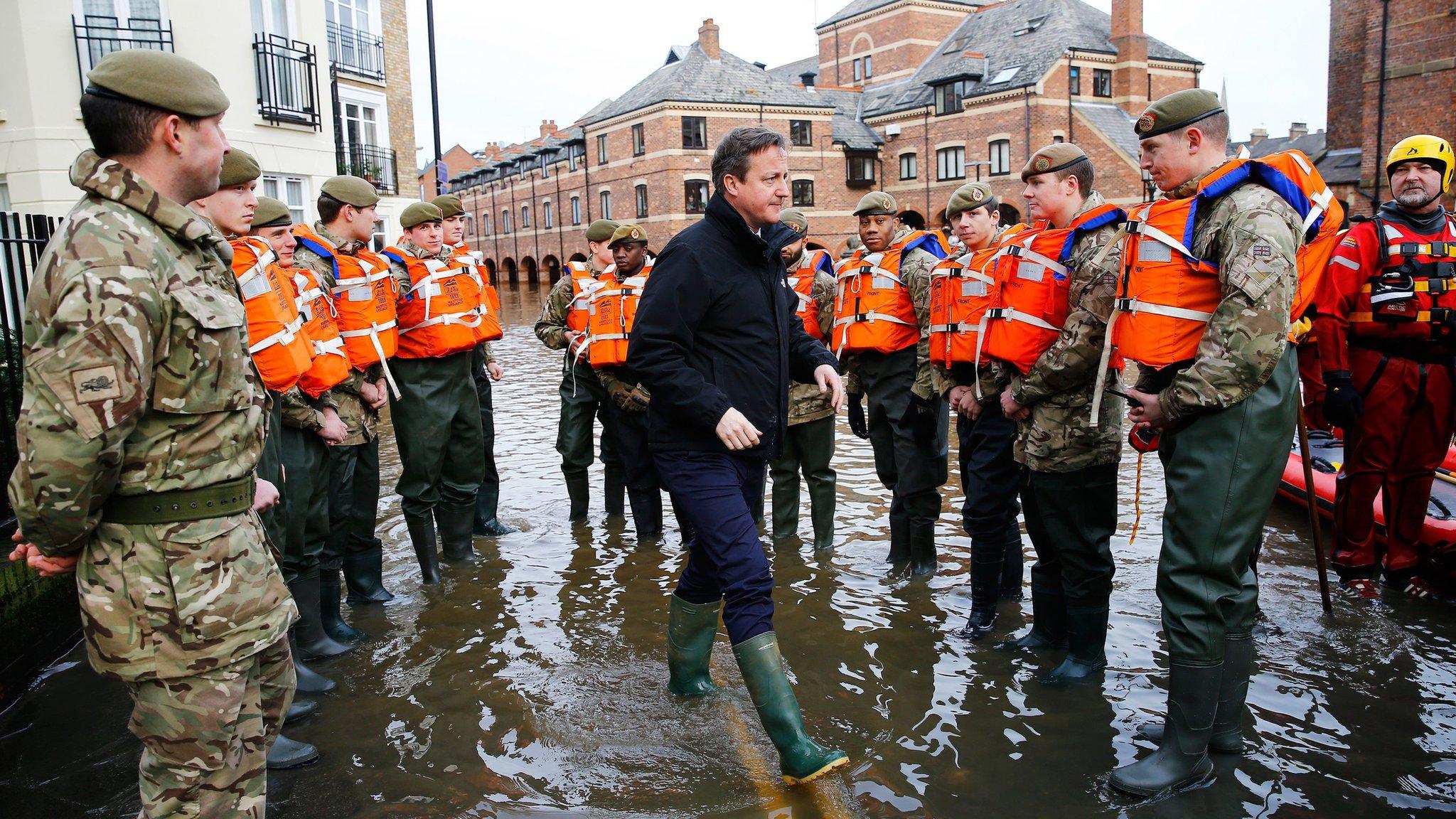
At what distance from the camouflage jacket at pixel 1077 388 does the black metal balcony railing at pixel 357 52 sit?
22615mm

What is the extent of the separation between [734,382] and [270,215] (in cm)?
269

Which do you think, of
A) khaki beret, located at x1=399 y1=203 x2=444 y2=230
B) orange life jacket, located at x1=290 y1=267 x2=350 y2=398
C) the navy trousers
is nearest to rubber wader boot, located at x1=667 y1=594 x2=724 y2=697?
the navy trousers

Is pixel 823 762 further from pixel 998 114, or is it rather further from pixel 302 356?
pixel 998 114

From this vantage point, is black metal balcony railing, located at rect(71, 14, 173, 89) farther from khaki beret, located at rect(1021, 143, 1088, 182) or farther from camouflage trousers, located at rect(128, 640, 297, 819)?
camouflage trousers, located at rect(128, 640, 297, 819)

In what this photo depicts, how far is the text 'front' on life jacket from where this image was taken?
5656mm

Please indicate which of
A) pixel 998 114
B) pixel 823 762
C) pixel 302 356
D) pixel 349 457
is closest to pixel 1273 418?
pixel 823 762

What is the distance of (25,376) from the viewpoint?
7.98ft

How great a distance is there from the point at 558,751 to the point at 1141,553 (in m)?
4.34

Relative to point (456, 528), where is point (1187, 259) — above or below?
above

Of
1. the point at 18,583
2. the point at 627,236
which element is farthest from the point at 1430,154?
the point at 18,583

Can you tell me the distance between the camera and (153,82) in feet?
8.55

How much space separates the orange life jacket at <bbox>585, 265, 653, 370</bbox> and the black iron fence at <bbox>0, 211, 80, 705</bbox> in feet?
11.4

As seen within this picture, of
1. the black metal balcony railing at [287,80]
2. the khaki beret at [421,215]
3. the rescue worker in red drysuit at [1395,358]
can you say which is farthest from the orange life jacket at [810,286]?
the black metal balcony railing at [287,80]

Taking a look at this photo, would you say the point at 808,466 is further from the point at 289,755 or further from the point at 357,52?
the point at 357,52
